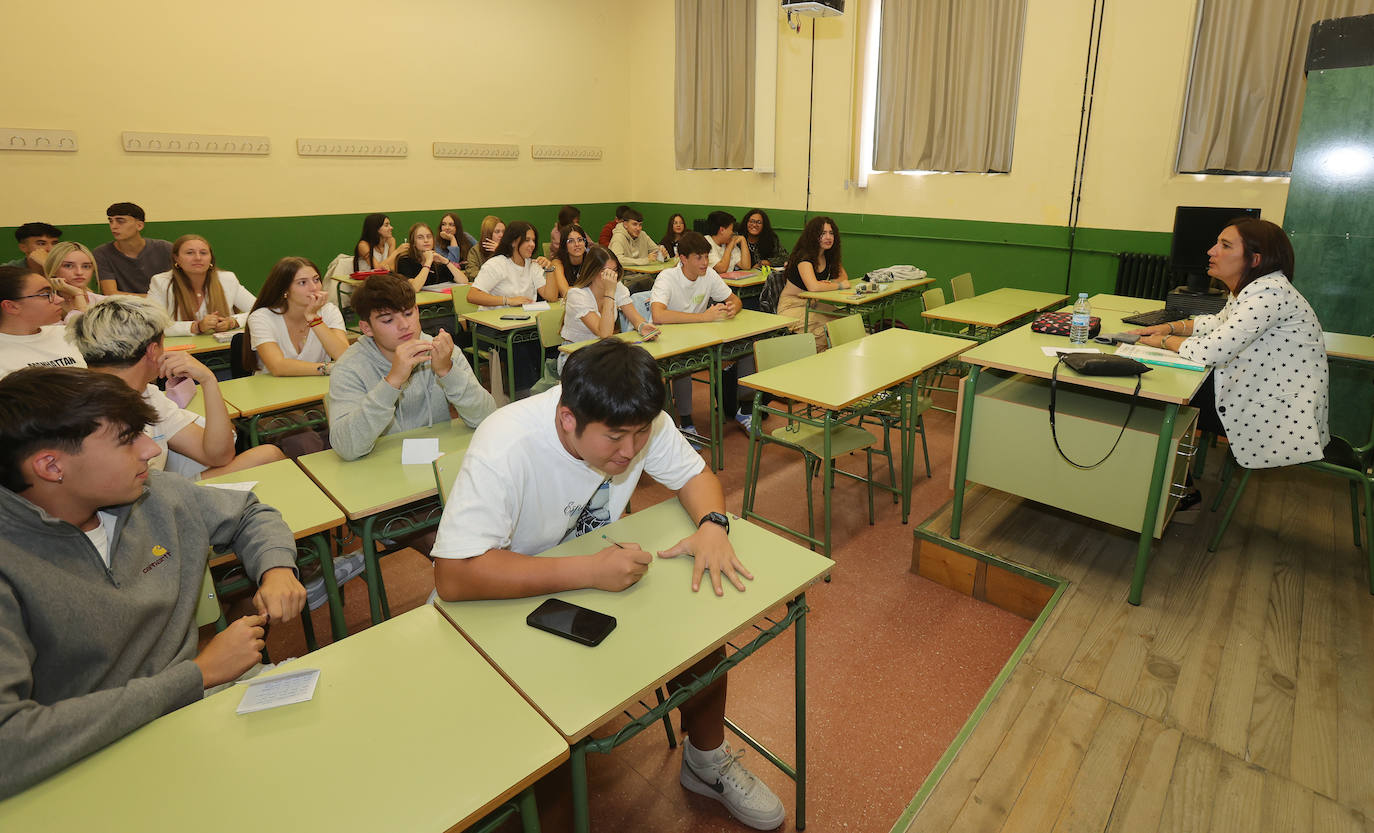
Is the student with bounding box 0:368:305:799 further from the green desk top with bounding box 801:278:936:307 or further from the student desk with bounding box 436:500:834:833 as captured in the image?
the green desk top with bounding box 801:278:936:307

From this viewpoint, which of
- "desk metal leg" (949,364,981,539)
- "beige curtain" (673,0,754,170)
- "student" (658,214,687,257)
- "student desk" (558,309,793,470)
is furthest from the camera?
"student" (658,214,687,257)

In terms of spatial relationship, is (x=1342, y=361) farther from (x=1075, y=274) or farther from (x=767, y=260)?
(x=767, y=260)

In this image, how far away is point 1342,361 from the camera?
3.17 meters

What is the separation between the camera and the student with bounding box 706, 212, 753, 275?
6.35 m

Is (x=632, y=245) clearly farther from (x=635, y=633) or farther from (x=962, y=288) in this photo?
(x=635, y=633)

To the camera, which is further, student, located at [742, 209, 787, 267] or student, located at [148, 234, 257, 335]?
student, located at [742, 209, 787, 267]

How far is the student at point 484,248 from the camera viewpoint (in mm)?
6465

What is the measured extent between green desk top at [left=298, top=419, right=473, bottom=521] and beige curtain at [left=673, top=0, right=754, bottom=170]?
614cm

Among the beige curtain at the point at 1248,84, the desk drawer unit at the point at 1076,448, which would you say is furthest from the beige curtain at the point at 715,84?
the desk drawer unit at the point at 1076,448

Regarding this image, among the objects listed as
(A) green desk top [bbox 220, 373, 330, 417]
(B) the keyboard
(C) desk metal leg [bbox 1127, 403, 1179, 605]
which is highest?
(B) the keyboard

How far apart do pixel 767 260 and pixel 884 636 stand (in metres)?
4.86

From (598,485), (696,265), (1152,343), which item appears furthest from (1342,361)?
(598,485)

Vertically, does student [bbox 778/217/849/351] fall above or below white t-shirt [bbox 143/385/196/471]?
above

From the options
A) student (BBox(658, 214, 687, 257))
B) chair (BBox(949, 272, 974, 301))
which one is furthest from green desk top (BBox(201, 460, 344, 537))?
student (BBox(658, 214, 687, 257))
